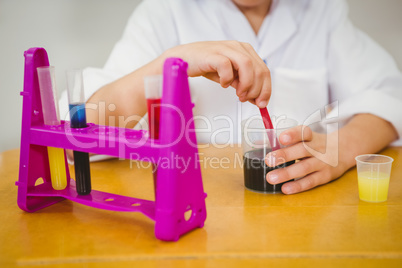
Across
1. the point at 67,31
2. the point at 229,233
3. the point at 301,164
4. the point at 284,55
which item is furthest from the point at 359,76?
the point at 67,31

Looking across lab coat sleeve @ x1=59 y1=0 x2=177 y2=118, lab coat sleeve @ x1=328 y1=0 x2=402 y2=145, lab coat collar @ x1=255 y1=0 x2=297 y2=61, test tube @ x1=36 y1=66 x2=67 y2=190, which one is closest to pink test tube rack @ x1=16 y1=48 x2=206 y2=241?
test tube @ x1=36 y1=66 x2=67 y2=190

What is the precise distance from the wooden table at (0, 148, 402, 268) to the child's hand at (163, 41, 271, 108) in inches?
8.2

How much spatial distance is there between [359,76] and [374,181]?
0.68 m

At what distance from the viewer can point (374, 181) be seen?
775 millimetres

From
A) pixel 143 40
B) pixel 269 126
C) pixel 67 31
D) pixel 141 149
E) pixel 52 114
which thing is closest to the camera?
pixel 141 149

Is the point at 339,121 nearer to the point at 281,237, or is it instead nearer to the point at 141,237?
the point at 281,237

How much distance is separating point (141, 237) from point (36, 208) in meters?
0.25

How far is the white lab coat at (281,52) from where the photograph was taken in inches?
53.7

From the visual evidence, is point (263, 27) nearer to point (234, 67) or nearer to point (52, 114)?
point (234, 67)

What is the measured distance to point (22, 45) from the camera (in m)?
1.71

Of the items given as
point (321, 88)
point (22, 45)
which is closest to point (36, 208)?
point (321, 88)

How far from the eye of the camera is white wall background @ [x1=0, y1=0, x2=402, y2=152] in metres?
1.69

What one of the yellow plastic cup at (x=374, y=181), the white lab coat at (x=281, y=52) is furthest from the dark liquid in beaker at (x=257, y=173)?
the white lab coat at (x=281, y=52)

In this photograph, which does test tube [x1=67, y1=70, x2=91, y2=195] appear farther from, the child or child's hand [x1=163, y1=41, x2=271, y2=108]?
the child
